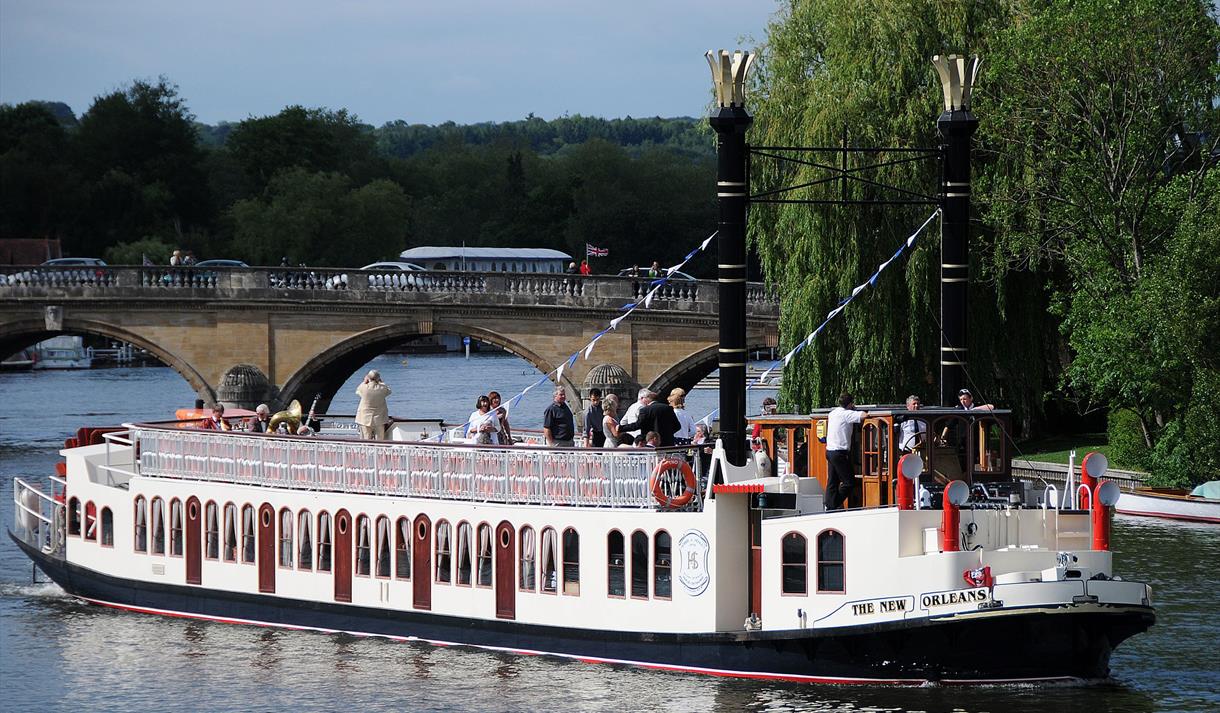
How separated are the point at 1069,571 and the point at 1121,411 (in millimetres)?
25225

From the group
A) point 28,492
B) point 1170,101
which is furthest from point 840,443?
point 1170,101

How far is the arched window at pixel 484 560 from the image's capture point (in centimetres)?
2623

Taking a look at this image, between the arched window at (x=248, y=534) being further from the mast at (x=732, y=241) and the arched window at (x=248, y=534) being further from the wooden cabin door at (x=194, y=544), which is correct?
the mast at (x=732, y=241)

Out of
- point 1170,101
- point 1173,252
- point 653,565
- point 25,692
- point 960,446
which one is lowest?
point 25,692

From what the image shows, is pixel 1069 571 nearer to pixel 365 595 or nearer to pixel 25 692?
pixel 365 595

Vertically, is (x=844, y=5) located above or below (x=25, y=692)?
above

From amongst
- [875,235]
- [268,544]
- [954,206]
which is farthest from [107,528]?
[875,235]

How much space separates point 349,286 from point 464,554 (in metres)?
32.7

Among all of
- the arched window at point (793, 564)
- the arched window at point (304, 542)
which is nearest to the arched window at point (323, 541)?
the arched window at point (304, 542)

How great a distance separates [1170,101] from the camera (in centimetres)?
4244

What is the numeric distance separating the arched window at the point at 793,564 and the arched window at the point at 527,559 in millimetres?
4047

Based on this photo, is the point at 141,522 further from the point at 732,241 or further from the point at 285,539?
the point at 732,241

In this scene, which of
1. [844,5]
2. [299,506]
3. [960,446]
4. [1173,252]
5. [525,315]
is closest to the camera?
[960,446]

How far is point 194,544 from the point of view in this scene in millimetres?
29719
